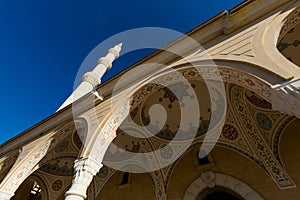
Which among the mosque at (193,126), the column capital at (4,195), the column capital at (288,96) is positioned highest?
the mosque at (193,126)

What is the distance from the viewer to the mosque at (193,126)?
3301 millimetres

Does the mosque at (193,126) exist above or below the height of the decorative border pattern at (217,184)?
above

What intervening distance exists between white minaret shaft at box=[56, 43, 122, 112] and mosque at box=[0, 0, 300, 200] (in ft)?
23.0

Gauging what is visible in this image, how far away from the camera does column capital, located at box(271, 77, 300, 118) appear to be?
2436 millimetres

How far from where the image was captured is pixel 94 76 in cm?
1512

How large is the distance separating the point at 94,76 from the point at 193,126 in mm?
10117

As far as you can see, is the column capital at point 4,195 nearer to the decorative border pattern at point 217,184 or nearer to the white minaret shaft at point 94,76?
the decorative border pattern at point 217,184

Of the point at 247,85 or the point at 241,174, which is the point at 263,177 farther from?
the point at 247,85

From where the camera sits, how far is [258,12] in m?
3.55

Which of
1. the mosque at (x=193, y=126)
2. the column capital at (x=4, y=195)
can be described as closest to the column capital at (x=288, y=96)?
the mosque at (x=193, y=126)

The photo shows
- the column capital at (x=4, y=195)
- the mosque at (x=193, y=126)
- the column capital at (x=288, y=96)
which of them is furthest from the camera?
the column capital at (x=4, y=195)

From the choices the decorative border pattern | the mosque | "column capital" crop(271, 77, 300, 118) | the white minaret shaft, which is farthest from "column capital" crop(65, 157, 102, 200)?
the white minaret shaft

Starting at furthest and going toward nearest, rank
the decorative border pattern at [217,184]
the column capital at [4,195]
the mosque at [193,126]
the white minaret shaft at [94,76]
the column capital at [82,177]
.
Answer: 1. the white minaret shaft at [94,76]
2. the decorative border pattern at [217,184]
3. the column capital at [4,195]
4. the column capital at [82,177]
5. the mosque at [193,126]

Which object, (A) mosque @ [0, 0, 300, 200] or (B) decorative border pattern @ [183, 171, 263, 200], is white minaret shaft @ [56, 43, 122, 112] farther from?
(B) decorative border pattern @ [183, 171, 263, 200]
